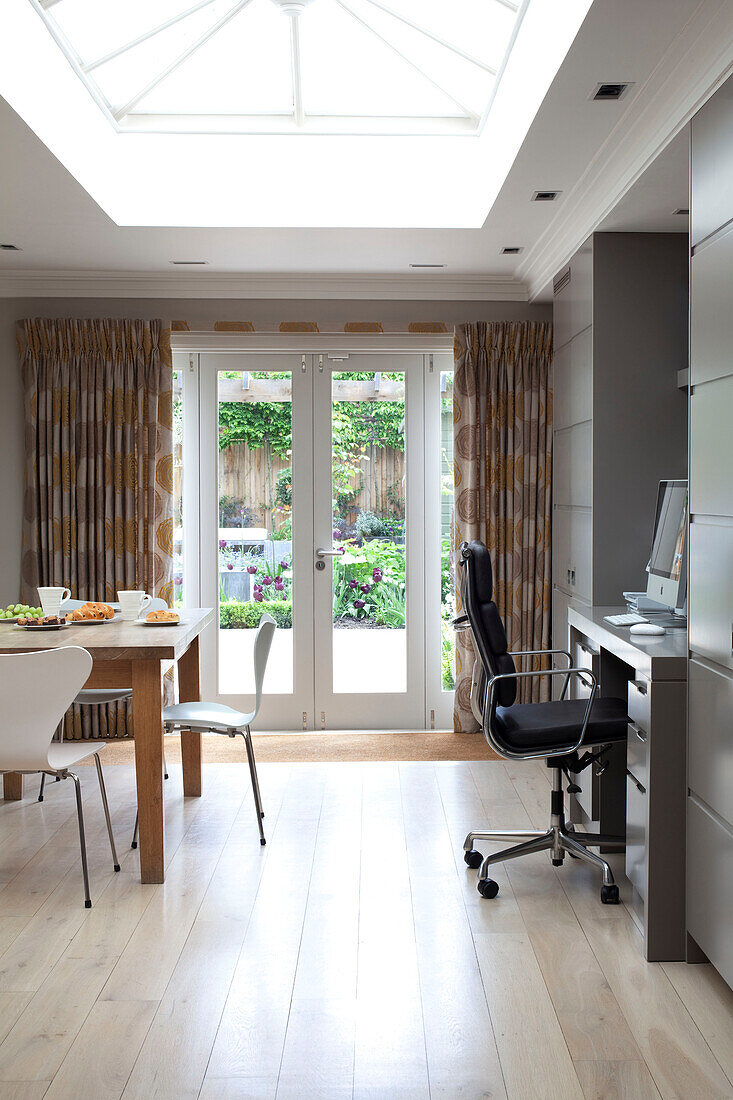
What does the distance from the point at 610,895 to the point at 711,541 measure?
4.12ft

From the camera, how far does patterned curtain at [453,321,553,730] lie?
505 centimetres

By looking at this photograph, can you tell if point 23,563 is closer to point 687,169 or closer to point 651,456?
point 651,456

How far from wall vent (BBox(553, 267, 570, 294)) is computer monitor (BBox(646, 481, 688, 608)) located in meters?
1.32

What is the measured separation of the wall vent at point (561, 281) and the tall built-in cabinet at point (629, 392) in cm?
36

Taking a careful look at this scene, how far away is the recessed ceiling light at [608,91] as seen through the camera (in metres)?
2.67

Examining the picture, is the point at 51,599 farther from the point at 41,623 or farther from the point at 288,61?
the point at 288,61

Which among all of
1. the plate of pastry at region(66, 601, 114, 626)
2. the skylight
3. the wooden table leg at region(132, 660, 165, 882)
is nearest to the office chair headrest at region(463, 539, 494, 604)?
the wooden table leg at region(132, 660, 165, 882)

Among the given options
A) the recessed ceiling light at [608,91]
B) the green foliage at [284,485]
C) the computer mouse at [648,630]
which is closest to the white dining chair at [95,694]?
the green foliage at [284,485]

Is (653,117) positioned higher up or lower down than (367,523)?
higher up

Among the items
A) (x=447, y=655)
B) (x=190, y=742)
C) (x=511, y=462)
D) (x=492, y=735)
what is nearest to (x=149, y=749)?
(x=190, y=742)

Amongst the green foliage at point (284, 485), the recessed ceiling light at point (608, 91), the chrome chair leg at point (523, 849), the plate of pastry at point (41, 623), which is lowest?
the chrome chair leg at point (523, 849)

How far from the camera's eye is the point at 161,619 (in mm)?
3541

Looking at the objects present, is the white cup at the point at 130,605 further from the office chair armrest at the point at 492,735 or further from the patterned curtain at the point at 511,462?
the patterned curtain at the point at 511,462

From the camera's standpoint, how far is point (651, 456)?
3779mm
